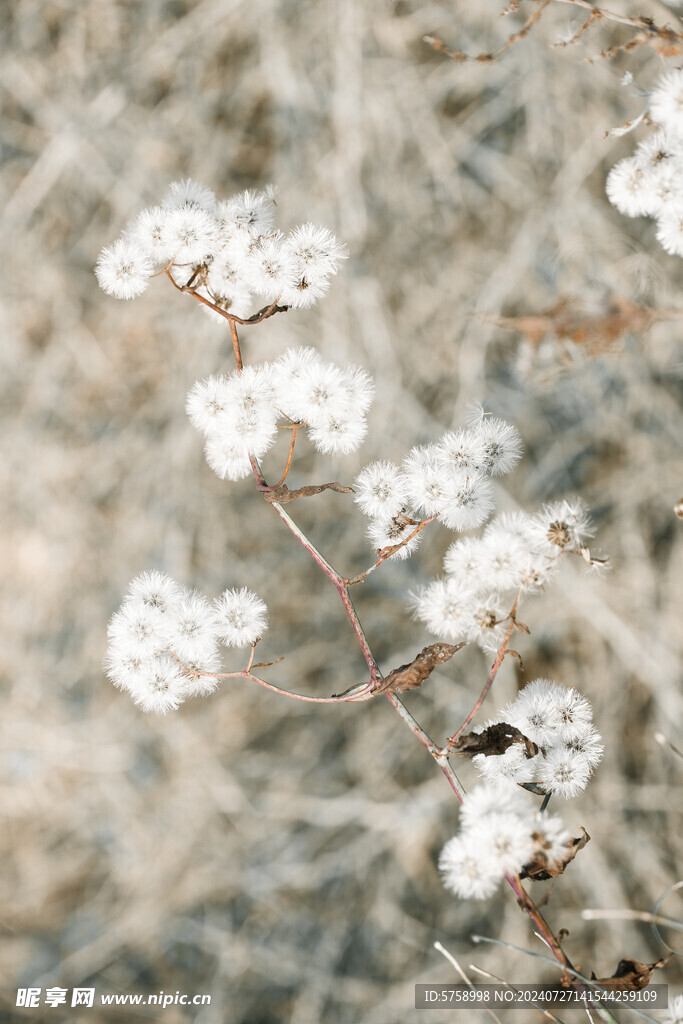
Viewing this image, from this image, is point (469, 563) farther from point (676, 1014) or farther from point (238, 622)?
point (676, 1014)

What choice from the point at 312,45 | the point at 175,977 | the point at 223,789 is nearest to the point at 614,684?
the point at 223,789

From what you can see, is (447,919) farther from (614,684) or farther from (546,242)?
(546,242)

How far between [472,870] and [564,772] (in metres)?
0.15

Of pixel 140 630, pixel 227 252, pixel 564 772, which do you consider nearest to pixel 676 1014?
pixel 564 772

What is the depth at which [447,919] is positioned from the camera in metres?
1.15

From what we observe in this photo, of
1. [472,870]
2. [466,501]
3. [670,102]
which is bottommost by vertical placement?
[472,870]

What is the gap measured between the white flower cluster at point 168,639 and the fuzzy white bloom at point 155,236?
35 centimetres

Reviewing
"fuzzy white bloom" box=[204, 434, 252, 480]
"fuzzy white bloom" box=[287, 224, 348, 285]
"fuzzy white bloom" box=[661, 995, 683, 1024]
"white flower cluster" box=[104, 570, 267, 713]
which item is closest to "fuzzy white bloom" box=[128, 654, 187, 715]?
"white flower cluster" box=[104, 570, 267, 713]

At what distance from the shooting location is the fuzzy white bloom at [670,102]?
599mm

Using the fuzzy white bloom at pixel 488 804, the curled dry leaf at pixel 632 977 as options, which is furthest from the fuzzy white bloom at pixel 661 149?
the curled dry leaf at pixel 632 977

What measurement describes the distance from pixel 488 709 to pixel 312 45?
126cm

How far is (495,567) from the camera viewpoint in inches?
25.0

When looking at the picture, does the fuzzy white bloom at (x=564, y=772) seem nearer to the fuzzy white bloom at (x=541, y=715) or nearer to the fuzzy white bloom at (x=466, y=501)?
the fuzzy white bloom at (x=541, y=715)

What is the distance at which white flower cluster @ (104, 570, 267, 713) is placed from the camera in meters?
0.65
